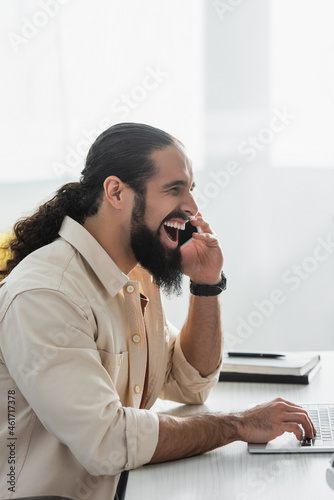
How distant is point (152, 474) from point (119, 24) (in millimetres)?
2461

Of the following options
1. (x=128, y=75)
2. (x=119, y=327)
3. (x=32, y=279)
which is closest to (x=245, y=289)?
(x=128, y=75)

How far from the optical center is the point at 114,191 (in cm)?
146

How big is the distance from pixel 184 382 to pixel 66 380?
491mm

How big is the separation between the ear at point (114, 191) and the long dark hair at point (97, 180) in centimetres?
2

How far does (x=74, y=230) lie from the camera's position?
1401 mm

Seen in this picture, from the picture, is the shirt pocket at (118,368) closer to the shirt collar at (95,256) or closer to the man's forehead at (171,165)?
the shirt collar at (95,256)

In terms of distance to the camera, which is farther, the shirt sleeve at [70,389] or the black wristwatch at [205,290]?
the black wristwatch at [205,290]

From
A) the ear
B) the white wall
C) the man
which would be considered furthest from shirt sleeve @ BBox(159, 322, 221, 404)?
the white wall

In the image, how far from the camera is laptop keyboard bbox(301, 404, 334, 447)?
1.22 metres

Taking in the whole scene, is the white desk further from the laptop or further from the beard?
the beard

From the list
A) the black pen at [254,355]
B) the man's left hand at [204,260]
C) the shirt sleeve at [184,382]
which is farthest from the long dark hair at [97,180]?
the black pen at [254,355]

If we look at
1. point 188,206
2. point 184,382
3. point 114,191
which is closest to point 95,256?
point 114,191

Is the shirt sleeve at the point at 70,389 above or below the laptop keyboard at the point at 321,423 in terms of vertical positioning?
above

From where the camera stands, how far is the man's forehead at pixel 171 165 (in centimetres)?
149
